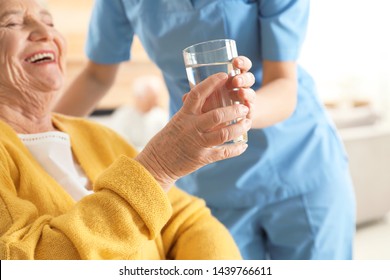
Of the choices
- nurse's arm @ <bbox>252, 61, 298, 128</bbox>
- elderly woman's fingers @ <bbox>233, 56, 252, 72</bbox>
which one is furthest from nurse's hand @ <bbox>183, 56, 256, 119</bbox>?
nurse's arm @ <bbox>252, 61, 298, 128</bbox>

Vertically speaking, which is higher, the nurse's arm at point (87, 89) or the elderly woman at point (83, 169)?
the elderly woman at point (83, 169)

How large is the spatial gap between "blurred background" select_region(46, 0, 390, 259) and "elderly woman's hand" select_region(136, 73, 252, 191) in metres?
0.85

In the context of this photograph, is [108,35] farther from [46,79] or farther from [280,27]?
[280,27]

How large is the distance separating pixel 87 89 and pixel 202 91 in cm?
77

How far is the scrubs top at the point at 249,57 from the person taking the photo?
113cm

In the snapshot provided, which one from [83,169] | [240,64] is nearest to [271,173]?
[83,169]

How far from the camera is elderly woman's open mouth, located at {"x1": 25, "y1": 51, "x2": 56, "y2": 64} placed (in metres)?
1.05

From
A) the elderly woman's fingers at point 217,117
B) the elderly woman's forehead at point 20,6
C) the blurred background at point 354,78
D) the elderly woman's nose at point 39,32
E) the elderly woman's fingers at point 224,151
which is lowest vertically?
the blurred background at point 354,78

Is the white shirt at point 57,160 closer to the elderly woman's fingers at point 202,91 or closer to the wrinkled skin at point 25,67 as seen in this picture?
the wrinkled skin at point 25,67

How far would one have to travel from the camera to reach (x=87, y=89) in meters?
1.42

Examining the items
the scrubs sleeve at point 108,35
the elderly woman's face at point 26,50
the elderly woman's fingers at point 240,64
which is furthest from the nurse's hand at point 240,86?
the scrubs sleeve at point 108,35

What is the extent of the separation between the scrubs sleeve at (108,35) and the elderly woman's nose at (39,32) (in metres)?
0.33

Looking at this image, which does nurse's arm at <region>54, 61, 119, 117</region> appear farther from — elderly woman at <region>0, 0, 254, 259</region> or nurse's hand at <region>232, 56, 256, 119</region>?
nurse's hand at <region>232, 56, 256, 119</region>
